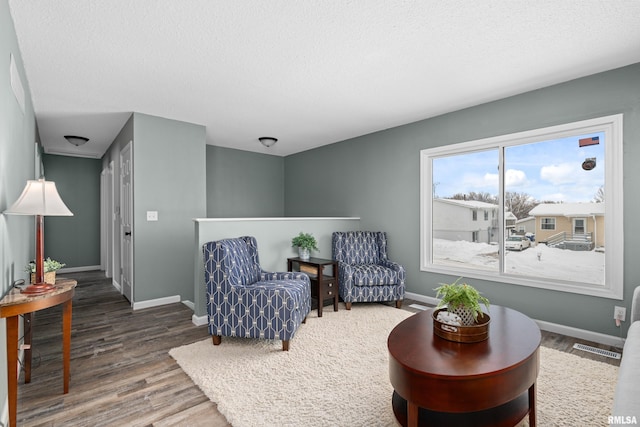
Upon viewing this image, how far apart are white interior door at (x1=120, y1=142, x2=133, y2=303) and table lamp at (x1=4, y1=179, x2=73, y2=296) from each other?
7.14ft

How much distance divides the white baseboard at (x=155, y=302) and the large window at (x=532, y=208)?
→ 3.40 meters

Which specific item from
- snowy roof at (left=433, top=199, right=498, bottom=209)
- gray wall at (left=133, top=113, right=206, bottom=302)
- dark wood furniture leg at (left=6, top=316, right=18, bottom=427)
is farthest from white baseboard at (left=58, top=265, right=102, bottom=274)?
snowy roof at (left=433, top=199, right=498, bottom=209)

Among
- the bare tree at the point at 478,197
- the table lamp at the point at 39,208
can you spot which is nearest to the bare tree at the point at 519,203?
the bare tree at the point at 478,197

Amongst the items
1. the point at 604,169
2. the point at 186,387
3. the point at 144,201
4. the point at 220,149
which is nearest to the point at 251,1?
the point at 186,387

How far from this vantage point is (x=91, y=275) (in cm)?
618

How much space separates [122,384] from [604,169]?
4378mm

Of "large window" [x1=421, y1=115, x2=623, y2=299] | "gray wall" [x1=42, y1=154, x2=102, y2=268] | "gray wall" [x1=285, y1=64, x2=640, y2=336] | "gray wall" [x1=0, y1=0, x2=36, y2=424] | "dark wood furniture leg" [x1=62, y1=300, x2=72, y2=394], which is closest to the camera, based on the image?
"gray wall" [x1=0, y1=0, x2=36, y2=424]

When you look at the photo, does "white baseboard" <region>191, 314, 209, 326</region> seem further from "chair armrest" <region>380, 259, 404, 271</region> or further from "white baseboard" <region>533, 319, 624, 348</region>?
"white baseboard" <region>533, 319, 624, 348</region>

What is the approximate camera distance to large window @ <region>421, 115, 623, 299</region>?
2.92 meters

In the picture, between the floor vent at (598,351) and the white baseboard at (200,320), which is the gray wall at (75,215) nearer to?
the white baseboard at (200,320)

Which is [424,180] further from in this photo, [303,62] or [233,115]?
[233,115]

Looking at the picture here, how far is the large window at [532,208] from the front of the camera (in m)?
2.92

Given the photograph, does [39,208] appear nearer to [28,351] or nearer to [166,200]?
[28,351]

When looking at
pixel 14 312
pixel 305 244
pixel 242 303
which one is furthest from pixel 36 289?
pixel 305 244
